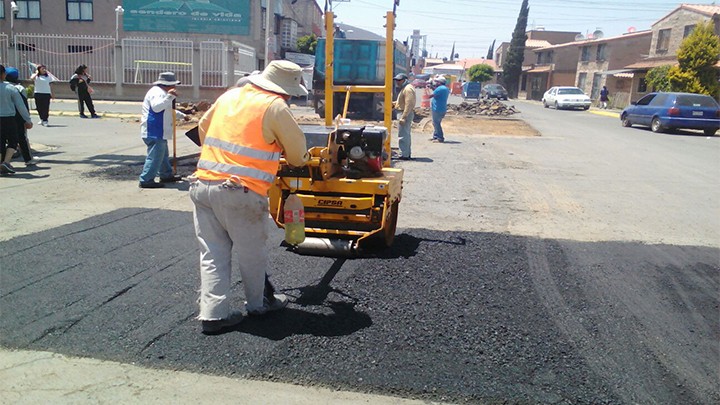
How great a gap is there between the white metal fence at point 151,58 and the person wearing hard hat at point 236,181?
24.8 m

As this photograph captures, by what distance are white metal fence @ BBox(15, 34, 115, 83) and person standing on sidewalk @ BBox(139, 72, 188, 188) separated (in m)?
20.6

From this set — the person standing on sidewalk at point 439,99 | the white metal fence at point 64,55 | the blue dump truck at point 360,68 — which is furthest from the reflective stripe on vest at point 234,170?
the white metal fence at point 64,55

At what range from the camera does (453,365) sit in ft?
11.7

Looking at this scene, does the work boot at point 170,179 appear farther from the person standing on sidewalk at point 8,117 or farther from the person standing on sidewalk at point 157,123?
the person standing on sidewalk at point 8,117

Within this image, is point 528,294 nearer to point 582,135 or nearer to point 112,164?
point 112,164

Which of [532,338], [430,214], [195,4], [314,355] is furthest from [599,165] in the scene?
[195,4]

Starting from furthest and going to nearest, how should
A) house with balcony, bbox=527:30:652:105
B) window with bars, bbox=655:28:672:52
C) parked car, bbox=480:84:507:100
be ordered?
parked car, bbox=480:84:507:100 < house with balcony, bbox=527:30:652:105 < window with bars, bbox=655:28:672:52

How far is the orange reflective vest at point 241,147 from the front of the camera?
3.78 metres

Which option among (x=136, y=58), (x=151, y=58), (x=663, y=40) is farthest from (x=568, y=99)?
(x=136, y=58)

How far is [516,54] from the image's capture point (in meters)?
68.4

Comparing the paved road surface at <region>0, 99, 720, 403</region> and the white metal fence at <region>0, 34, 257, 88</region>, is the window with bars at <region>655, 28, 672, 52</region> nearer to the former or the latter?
the white metal fence at <region>0, 34, 257, 88</region>

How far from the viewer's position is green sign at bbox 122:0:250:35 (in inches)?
1374

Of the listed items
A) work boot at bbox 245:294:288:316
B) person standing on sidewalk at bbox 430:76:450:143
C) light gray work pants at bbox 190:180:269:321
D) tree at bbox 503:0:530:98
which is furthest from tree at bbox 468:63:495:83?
light gray work pants at bbox 190:180:269:321

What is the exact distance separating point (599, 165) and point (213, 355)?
11157mm
